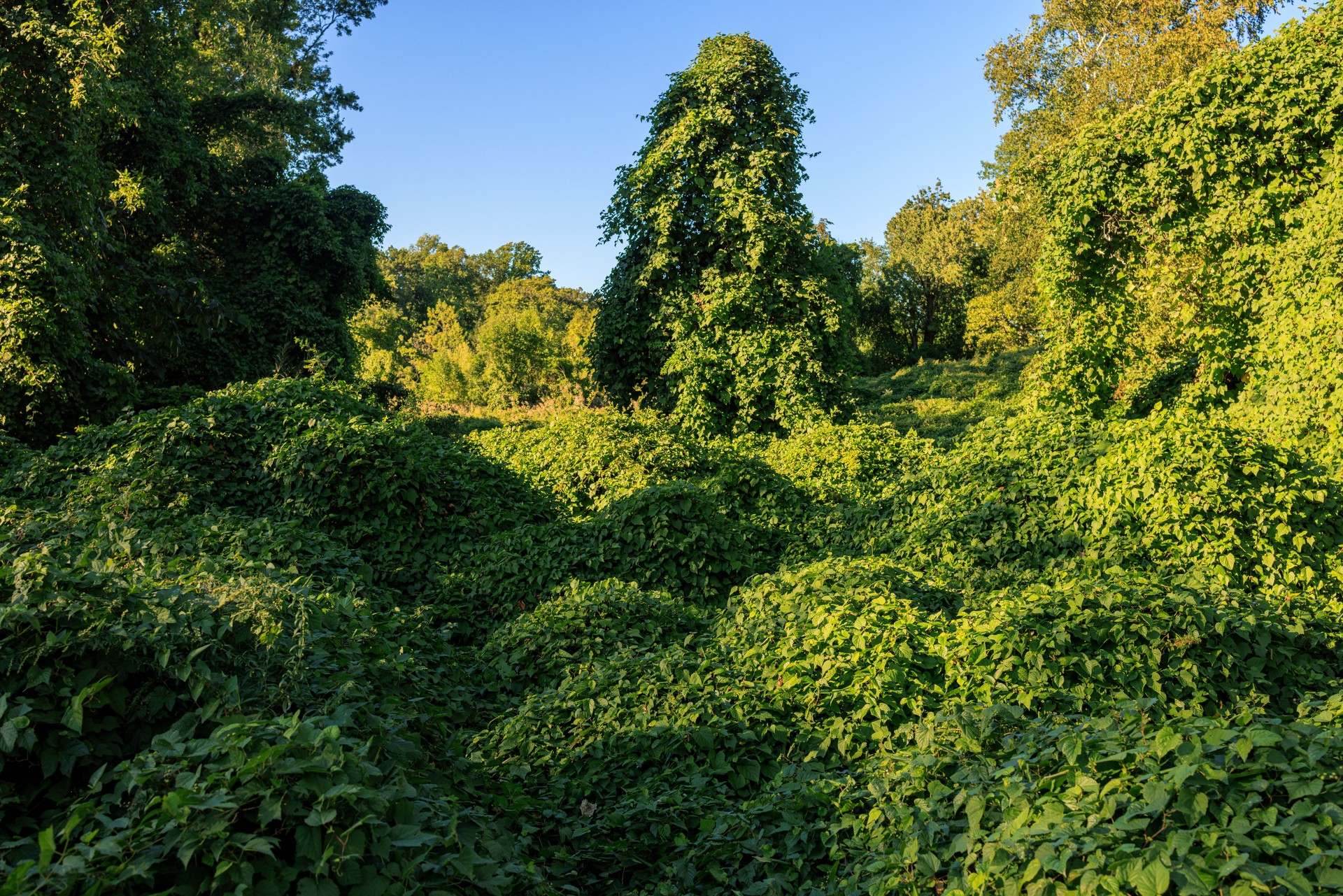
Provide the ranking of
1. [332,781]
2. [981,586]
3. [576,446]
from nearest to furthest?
[332,781] < [981,586] < [576,446]

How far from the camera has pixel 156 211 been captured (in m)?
13.8

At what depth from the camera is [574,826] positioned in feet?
12.0

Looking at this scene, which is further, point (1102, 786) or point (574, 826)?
point (574, 826)

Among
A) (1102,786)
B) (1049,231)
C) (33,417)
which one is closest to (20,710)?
(1102,786)

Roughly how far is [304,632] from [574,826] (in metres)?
1.46

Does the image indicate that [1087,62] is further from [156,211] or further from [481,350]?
[156,211]

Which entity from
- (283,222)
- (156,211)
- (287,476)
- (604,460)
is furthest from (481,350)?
(287,476)

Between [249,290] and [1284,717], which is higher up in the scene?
[249,290]

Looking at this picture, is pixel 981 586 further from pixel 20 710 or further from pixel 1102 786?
pixel 20 710

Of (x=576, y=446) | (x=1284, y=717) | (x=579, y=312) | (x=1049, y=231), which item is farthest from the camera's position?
(x=579, y=312)

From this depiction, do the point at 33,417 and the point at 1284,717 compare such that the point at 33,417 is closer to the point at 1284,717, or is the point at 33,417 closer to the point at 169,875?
the point at 169,875

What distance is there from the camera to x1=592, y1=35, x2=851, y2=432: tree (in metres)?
13.5

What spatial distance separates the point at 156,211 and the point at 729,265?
977 cm

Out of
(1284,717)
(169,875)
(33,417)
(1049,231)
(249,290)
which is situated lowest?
(1284,717)
